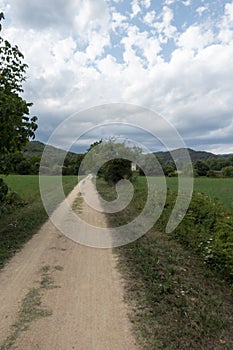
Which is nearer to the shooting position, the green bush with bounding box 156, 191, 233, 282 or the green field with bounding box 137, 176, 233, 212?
the green bush with bounding box 156, 191, 233, 282

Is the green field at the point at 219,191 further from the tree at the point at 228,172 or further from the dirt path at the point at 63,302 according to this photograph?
the tree at the point at 228,172

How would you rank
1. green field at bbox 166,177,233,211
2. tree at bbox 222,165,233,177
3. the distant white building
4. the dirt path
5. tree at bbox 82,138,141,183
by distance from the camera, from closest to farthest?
the dirt path < green field at bbox 166,177,233,211 < tree at bbox 82,138,141,183 < the distant white building < tree at bbox 222,165,233,177

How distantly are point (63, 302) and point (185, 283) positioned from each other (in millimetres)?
2347

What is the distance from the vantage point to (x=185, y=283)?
566cm

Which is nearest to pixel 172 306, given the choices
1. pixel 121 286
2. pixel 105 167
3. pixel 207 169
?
pixel 121 286

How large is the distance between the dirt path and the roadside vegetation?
32cm

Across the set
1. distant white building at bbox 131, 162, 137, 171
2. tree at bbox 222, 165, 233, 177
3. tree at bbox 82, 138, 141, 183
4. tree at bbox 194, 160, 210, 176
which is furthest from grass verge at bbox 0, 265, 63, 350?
tree at bbox 194, 160, 210, 176

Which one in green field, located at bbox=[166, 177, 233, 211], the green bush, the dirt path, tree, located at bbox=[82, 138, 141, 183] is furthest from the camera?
tree, located at bbox=[82, 138, 141, 183]

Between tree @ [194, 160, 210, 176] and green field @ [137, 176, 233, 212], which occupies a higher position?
tree @ [194, 160, 210, 176]

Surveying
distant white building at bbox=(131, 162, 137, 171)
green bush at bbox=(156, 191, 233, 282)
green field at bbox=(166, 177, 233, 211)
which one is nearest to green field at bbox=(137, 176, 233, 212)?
green field at bbox=(166, 177, 233, 211)

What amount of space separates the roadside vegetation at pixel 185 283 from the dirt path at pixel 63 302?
0.32 metres

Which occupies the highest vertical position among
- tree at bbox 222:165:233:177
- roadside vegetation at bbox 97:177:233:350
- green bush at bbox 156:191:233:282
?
tree at bbox 222:165:233:177

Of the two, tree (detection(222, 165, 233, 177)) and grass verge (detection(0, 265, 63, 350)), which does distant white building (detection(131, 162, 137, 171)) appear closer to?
grass verge (detection(0, 265, 63, 350))

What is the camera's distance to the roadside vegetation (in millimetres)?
3957
